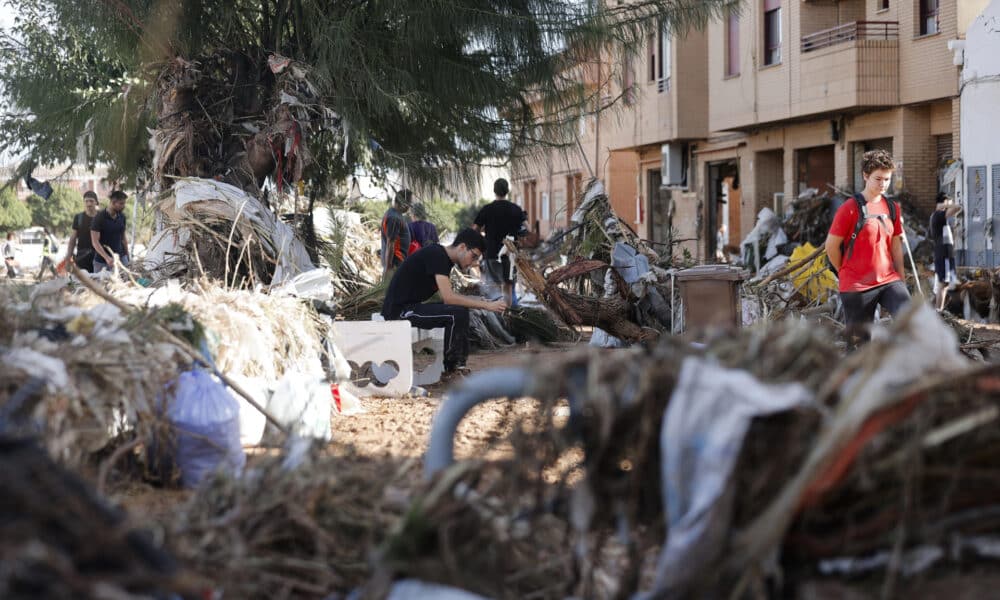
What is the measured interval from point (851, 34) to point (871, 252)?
61.4 ft

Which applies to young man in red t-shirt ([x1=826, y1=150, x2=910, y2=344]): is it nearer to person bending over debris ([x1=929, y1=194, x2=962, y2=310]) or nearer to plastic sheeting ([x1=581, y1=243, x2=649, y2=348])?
plastic sheeting ([x1=581, y1=243, x2=649, y2=348])

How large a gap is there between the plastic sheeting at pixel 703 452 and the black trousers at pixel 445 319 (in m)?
6.81

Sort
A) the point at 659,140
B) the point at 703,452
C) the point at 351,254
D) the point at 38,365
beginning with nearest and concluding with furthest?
the point at 703,452 < the point at 38,365 < the point at 351,254 < the point at 659,140

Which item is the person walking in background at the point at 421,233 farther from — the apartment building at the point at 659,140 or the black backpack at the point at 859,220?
the apartment building at the point at 659,140

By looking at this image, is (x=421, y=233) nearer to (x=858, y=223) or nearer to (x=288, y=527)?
(x=858, y=223)

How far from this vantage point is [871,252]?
7.40m

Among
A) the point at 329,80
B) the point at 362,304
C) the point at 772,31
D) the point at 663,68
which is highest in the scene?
the point at 772,31

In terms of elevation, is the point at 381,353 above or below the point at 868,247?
below

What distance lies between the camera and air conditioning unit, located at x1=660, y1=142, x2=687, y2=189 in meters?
33.4

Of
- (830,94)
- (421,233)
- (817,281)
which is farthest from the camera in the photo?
(830,94)

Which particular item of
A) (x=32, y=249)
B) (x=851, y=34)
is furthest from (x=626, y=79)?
(x=32, y=249)

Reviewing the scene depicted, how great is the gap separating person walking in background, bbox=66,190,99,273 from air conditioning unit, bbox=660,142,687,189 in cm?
2112

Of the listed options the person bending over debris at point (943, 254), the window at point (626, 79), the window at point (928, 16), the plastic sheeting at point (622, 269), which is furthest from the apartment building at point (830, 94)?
the plastic sheeting at point (622, 269)

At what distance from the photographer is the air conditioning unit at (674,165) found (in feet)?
110
